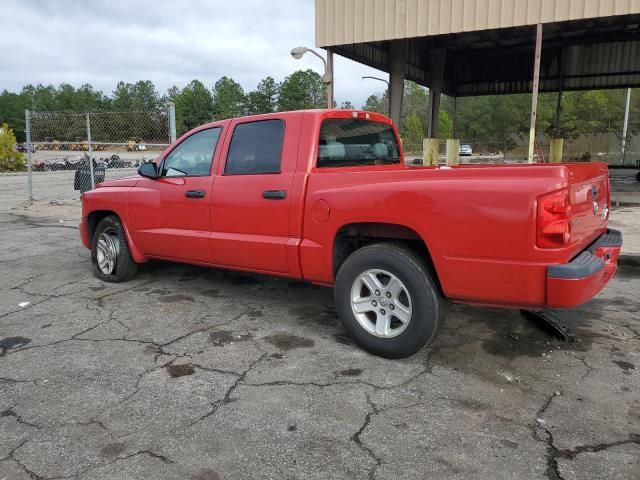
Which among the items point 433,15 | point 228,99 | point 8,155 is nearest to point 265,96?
point 228,99

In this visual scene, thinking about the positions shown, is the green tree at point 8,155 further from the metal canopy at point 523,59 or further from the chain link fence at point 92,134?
the metal canopy at point 523,59

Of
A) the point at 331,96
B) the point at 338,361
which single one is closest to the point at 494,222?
the point at 338,361

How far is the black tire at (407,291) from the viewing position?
11.1ft

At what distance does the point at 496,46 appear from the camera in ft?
70.1

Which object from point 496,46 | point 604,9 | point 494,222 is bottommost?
point 494,222

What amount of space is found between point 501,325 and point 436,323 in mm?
1228

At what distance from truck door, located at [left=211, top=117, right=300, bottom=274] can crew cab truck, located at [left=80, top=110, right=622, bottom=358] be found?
0.04ft

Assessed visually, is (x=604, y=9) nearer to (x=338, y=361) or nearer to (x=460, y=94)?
(x=338, y=361)

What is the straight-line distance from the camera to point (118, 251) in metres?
5.66

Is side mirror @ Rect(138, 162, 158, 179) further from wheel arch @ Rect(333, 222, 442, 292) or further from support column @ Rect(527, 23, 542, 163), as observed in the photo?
support column @ Rect(527, 23, 542, 163)

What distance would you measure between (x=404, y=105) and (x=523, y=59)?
7219 cm

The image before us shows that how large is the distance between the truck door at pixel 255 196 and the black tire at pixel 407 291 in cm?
66

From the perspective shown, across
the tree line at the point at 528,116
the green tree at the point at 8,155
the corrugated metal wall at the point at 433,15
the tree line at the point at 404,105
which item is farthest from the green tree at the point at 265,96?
the corrugated metal wall at the point at 433,15

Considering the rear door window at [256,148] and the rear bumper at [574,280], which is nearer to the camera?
the rear bumper at [574,280]
